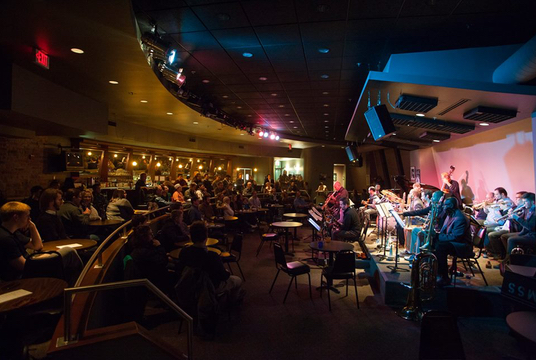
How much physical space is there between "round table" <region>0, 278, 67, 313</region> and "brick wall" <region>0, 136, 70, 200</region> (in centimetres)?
599

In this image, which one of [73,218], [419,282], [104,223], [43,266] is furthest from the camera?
[104,223]

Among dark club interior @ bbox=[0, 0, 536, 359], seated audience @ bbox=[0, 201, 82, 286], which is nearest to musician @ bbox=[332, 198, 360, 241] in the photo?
dark club interior @ bbox=[0, 0, 536, 359]

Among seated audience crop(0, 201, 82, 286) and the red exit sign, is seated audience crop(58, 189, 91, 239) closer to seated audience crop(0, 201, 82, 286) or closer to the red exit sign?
seated audience crop(0, 201, 82, 286)

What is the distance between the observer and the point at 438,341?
2.54 m

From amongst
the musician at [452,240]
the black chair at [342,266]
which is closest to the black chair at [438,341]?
the black chair at [342,266]

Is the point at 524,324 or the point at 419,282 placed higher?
the point at 524,324

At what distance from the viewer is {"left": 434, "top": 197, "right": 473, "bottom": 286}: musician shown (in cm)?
491

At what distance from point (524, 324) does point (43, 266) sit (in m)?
4.33

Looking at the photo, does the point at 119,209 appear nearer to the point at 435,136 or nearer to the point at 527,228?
the point at 527,228

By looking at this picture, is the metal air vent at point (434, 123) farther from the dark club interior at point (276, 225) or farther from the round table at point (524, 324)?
the round table at point (524, 324)

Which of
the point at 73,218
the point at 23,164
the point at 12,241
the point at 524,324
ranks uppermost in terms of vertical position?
the point at 23,164

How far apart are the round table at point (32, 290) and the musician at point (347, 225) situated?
5344 mm

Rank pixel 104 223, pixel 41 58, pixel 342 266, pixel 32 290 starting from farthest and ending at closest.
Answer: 1. pixel 104 223
2. pixel 342 266
3. pixel 41 58
4. pixel 32 290

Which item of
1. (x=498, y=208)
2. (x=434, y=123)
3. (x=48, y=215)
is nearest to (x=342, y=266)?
(x=48, y=215)
